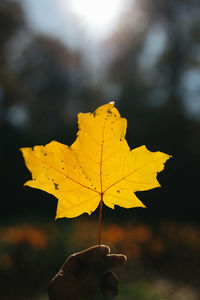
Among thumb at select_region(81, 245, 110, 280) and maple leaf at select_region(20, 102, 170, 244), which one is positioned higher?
maple leaf at select_region(20, 102, 170, 244)

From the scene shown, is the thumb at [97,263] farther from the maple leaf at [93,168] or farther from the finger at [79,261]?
the maple leaf at [93,168]

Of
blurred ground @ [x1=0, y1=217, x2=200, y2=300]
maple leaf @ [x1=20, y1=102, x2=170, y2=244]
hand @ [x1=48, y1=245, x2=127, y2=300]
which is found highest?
maple leaf @ [x1=20, y1=102, x2=170, y2=244]

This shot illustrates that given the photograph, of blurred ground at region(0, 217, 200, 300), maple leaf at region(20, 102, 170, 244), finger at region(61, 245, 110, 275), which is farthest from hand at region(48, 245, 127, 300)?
blurred ground at region(0, 217, 200, 300)

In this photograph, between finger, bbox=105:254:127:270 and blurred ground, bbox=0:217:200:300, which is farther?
blurred ground, bbox=0:217:200:300

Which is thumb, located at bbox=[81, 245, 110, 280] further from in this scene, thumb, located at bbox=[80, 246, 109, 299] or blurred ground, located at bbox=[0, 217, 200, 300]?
blurred ground, located at bbox=[0, 217, 200, 300]

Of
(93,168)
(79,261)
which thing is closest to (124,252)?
(79,261)

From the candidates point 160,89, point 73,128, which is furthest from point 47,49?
point 73,128

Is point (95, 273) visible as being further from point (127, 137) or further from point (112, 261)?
point (127, 137)

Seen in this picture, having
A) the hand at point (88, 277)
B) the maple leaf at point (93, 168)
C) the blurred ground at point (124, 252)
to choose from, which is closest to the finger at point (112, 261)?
the hand at point (88, 277)
